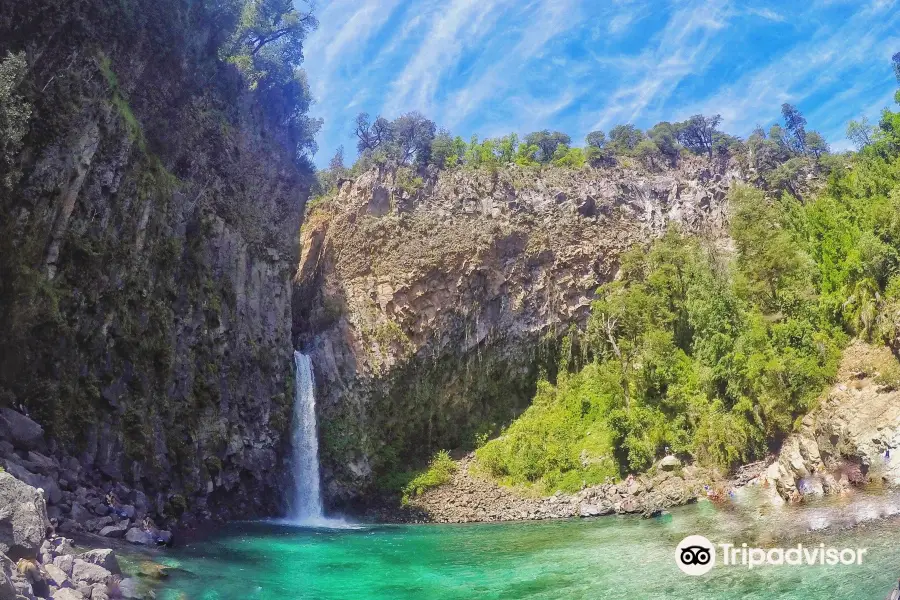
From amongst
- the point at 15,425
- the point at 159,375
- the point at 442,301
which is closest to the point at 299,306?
the point at 442,301

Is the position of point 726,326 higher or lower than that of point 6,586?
higher

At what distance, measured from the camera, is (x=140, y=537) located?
16.7m

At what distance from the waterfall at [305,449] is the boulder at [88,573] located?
2075 cm

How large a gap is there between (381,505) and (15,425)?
71.7 feet

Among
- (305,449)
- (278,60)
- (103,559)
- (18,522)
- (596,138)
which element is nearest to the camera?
(18,522)

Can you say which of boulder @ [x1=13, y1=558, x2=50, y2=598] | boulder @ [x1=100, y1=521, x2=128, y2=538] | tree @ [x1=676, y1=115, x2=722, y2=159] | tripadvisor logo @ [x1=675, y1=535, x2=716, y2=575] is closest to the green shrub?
boulder @ [x1=100, y1=521, x2=128, y2=538]

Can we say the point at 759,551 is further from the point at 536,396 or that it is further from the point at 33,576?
the point at 536,396

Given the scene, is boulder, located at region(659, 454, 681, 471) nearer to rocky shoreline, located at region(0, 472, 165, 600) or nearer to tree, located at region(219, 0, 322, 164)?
rocky shoreline, located at region(0, 472, 165, 600)

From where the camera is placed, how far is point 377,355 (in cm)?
3622

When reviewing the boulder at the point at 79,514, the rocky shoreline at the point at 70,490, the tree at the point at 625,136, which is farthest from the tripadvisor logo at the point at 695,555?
the tree at the point at 625,136

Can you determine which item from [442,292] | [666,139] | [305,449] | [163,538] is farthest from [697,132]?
[163,538]

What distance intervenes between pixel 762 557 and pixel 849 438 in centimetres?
1152

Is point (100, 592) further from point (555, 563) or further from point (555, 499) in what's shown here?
point (555, 499)

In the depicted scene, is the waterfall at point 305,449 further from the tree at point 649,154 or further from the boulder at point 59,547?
the tree at point 649,154
